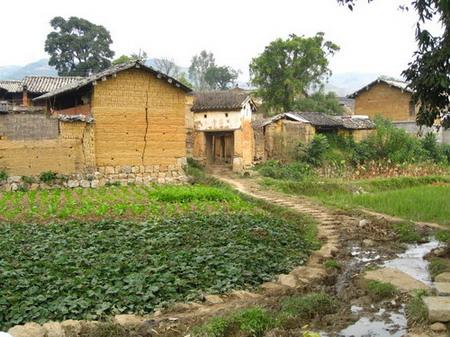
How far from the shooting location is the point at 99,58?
5641 cm

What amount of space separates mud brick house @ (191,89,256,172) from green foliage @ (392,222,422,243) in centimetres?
1548

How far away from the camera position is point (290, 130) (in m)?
29.5

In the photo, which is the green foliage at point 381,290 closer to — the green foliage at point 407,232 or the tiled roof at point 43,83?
the green foliage at point 407,232

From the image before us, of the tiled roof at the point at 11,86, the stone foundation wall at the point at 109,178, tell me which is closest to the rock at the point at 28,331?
the stone foundation wall at the point at 109,178

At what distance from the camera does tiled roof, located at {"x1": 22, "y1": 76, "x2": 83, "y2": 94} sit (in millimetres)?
38750

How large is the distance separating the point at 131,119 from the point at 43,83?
20.5 metres

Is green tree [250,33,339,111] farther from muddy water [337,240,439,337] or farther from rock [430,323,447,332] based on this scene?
rock [430,323,447,332]

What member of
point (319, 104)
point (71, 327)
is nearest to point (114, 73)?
point (71, 327)

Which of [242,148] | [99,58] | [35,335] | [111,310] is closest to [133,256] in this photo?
[111,310]

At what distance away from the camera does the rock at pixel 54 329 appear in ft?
20.6

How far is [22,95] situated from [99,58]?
60.0 ft

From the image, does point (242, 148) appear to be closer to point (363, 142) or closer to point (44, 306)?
point (363, 142)

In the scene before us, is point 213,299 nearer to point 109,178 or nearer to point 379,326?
point 379,326

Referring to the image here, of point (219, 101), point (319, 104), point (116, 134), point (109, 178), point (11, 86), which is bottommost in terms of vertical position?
point (109, 178)
